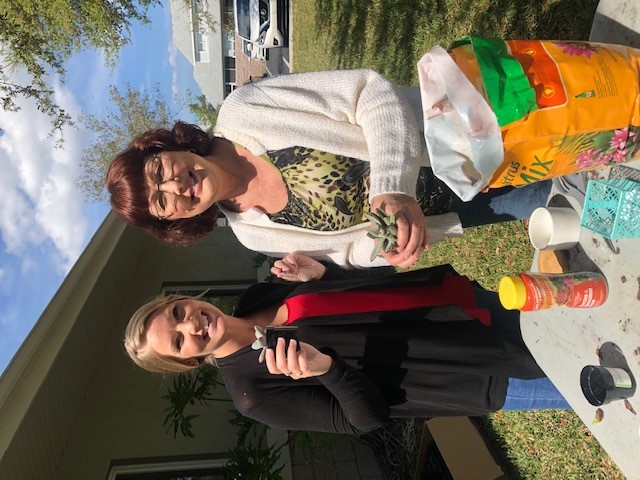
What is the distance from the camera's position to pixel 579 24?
330 cm

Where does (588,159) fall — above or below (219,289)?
above

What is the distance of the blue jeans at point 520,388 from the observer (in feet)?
7.53

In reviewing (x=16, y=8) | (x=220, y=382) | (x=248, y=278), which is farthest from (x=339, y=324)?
(x=16, y=8)

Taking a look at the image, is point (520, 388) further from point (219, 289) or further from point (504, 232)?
point (219, 289)

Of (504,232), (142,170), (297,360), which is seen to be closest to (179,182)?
(142,170)

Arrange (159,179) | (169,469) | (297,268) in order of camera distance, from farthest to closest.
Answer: (169,469) < (297,268) < (159,179)

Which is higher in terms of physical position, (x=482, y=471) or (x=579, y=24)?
(x=579, y=24)

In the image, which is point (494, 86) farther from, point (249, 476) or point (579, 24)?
point (249, 476)

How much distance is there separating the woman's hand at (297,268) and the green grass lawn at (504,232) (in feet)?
7.14

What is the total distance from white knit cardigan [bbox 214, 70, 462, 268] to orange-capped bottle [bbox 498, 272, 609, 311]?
1.71ft

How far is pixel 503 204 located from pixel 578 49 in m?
A: 1.09

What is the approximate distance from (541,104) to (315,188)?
1.00 meters

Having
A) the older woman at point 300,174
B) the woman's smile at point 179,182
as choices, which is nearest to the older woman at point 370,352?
the older woman at point 300,174

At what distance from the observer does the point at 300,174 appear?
7.02 ft
